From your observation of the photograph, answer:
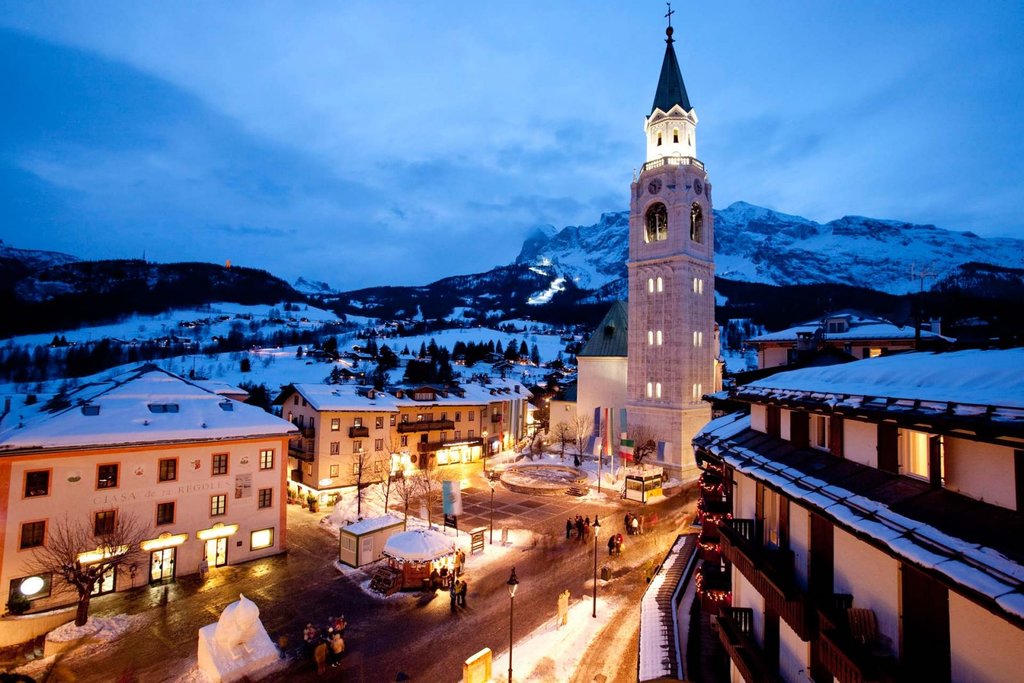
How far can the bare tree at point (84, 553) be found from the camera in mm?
20250

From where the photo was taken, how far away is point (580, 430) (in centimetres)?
6112

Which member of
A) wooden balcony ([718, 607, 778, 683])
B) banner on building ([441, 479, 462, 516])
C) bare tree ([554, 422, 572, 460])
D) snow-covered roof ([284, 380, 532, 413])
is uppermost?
snow-covered roof ([284, 380, 532, 413])

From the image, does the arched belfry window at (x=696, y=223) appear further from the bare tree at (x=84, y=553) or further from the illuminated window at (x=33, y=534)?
the illuminated window at (x=33, y=534)

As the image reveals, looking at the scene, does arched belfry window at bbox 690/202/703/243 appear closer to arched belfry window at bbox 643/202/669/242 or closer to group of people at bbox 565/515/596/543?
arched belfry window at bbox 643/202/669/242

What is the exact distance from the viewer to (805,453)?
10164mm

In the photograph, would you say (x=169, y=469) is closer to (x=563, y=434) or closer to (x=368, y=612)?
(x=368, y=612)

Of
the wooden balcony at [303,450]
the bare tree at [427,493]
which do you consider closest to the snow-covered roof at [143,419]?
the bare tree at [427,493]

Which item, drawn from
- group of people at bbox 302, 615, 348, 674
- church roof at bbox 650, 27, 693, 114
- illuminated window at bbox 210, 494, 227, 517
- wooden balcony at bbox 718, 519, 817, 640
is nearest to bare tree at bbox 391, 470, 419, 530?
illuminated window at bbox 210, 494, 227, 517

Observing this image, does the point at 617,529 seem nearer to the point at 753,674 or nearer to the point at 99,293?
the point at 753,674

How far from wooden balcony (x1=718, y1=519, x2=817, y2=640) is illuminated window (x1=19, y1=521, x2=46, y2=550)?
27726 mm

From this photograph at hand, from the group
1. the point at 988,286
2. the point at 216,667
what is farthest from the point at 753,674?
the point at 988,286

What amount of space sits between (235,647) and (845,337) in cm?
4224

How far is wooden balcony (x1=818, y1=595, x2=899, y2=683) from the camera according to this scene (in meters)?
6.10

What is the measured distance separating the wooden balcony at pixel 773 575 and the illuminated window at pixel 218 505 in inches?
1021
